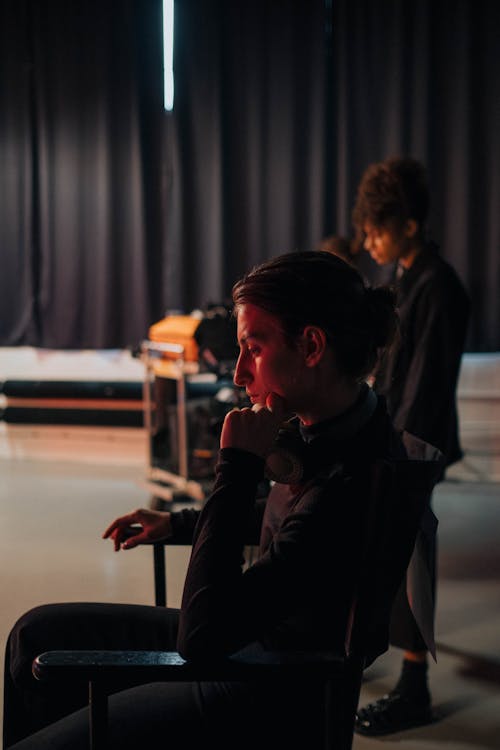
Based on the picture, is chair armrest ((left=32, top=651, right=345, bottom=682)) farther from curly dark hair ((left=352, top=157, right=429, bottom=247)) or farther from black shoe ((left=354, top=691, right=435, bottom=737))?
curly dark hair ((left=352, top=157, right=429, bottom=247))

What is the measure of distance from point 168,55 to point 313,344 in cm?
405

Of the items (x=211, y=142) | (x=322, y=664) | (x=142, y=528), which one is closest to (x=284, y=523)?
(x=322, y=664)

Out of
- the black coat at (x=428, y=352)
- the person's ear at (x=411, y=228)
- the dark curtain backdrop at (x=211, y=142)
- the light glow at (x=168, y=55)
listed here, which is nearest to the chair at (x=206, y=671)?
the black coat at (x=428, y=352)

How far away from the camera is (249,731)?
1.16m

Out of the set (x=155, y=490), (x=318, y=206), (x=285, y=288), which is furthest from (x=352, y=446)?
(x=318, y=206)

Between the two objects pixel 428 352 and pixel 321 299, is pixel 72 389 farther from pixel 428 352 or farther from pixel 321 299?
pixel 321 299

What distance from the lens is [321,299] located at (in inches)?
47.1

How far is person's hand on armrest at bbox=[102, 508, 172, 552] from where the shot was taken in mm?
1488

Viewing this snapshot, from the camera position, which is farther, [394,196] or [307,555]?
[394,196]

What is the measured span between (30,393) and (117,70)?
6.22 ft

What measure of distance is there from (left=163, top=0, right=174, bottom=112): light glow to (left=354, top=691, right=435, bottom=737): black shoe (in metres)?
3.63

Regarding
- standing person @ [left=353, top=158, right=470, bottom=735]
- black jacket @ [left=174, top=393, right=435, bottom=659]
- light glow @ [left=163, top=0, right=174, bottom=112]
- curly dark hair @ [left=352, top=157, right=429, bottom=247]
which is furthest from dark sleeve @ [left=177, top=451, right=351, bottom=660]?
light glow @ [left=163, top=0, right=174, bottom=112]

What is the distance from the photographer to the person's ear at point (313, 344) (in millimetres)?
1200

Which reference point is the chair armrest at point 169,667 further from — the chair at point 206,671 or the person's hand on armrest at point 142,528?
the person's hand on armrest at point 142,528
